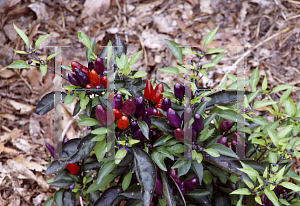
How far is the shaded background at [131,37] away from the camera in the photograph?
2551 mm

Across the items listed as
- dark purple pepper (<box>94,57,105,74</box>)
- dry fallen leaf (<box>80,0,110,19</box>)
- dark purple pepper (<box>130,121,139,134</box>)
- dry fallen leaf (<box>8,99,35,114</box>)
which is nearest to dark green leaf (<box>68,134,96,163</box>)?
dark purple pepper (<box>130,121,139,134</box>)

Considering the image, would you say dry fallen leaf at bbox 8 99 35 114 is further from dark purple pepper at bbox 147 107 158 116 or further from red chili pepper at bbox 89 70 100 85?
dark purple pepper at bbox 147 107 158 116

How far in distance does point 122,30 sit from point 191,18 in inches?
34.6

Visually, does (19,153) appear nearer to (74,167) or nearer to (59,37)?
(74,167)

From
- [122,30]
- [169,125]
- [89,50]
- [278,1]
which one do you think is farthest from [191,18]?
[169,125]

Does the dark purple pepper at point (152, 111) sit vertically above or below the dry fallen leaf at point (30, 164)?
above

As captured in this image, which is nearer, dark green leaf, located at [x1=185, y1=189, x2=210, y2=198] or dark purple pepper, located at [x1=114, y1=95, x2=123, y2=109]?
dark purple pepper, located at [x1=114, y1=95, x2=123, y2=109]

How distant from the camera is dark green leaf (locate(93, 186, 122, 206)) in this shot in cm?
142

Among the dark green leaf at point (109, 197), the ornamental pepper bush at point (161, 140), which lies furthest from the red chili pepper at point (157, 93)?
the dark green leaf at point (109, 197)

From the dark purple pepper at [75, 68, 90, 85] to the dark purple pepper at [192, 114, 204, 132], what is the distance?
57 centimetres

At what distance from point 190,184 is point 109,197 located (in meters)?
0.48

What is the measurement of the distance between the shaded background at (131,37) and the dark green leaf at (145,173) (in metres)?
1.44

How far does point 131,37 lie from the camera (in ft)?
9.90

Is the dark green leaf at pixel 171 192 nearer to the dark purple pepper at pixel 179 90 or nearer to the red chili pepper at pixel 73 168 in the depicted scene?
the dark purple pepper at pixel 179 90
